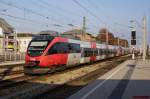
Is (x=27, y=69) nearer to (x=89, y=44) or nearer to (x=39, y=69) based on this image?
(x=39, y=69)

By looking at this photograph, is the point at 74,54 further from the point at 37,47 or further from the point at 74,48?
the point at 37,47

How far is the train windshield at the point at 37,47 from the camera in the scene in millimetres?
23934

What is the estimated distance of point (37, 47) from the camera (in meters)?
24.3

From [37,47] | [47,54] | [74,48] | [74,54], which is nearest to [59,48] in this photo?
[47,54]

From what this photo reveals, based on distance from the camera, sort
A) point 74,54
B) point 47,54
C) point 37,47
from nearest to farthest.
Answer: point 47,54 → point 37,47 → point 74,54

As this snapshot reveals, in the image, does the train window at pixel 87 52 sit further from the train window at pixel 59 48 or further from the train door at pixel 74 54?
the train window at pixel 59 48

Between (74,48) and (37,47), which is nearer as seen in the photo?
(37,47)

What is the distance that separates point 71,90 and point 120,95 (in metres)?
3.92

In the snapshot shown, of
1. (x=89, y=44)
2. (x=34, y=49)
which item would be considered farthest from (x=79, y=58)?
(x=34, y=49)

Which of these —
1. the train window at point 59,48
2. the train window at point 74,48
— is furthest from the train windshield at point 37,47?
the train window at point 74,48

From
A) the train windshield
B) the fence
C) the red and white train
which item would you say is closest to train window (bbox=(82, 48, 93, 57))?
the red and white train

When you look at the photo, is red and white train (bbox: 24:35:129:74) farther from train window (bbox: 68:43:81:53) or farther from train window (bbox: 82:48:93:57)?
train window (bbox: 82:48:93:57)

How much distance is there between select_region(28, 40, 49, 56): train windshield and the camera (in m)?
23.9

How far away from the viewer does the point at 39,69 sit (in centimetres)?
2370
